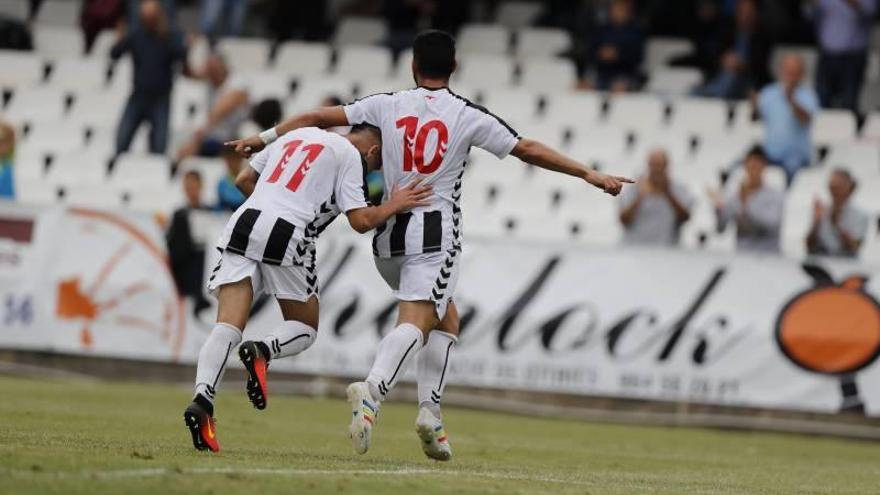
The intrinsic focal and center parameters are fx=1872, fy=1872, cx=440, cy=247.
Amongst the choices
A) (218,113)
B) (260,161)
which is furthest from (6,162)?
(260,161)

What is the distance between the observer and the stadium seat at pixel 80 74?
926 inches

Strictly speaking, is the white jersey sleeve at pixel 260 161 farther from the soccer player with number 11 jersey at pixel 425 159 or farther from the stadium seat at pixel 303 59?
the stadium seat at pixel 303 59

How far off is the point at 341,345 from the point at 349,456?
6.60 meters

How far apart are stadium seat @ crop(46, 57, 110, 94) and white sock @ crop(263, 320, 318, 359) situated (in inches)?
540

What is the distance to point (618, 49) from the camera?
22.0m

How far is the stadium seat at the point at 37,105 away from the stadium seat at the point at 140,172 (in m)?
2.25

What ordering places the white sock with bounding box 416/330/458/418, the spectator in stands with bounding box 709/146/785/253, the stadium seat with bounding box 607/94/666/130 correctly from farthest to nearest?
the stadium seat with bounding box 607/94/666/130, the spectator in stands with bounding box 709/146/785/253, the white sock with bounding box 416/330/458/418

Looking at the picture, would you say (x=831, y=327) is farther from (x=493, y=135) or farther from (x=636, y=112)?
(x=493, y=135)

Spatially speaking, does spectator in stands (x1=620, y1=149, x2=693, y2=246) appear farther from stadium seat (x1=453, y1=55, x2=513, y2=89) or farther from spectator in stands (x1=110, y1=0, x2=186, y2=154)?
spectator in stands (x1=110, y1=0, x2=186, y2=154)

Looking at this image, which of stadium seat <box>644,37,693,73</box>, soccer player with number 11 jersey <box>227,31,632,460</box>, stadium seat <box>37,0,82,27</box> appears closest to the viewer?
soccer player with number 11 jersey <box>227,31,632,460</box>

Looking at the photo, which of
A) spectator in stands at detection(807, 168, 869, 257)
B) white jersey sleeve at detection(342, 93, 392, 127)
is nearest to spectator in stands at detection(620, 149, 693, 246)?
spectator in stands at detection(807, 168, 869, 257)

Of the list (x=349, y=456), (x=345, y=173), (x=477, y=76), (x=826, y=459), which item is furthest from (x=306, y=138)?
(x=477, y=76)

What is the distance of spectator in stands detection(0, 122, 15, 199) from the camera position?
1873 centimetres

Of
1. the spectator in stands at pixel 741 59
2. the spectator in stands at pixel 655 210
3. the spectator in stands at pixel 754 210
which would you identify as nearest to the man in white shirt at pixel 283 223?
the spectator in stands at pixel 655 210
